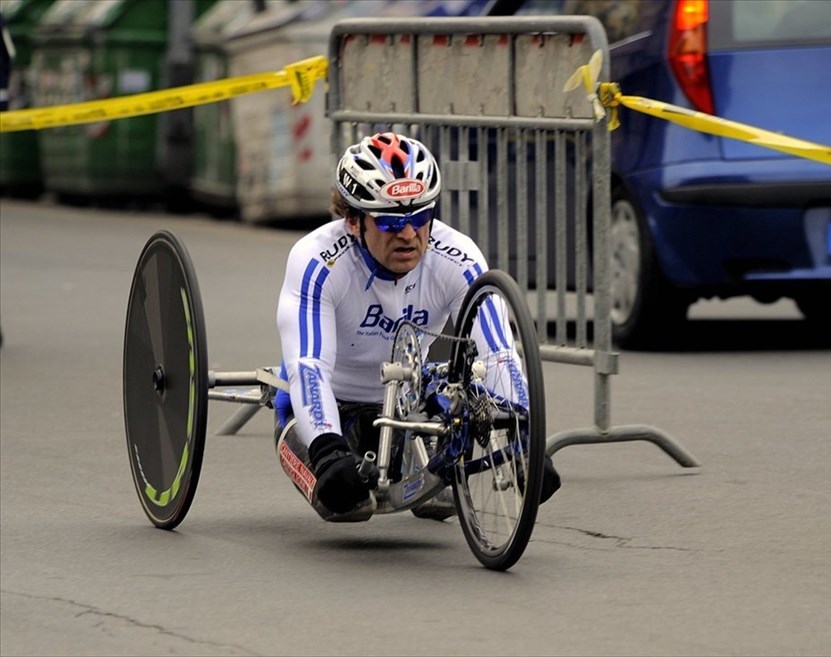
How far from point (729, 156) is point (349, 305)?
12.7ft

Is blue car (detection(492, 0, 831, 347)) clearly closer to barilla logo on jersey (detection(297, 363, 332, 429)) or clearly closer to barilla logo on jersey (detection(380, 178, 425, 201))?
barilla logo on jersey (detection(380, 178, 425, 201))

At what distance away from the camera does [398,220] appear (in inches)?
250

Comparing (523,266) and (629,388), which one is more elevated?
(523,266)

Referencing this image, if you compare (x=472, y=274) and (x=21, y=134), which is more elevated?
(x=472, y=274)

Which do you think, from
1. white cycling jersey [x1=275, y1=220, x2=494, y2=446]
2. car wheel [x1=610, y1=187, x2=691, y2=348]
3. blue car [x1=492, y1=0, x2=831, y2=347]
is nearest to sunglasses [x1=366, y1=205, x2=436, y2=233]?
Answer: white cycling jersey [x1=275, y1=220, x2=494, y2=446]

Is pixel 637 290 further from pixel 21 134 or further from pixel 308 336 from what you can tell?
pixel 21 134

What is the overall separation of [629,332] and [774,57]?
1542 mm

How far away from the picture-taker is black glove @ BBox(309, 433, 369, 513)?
6.11 metres

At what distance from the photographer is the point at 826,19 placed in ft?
32.4

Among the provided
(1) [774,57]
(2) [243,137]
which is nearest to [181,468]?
(1) [774,57]

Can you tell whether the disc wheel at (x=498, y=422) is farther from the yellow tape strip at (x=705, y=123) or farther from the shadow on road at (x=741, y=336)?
the shadow on road at (x=741, y=336)

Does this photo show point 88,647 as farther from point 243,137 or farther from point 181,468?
point 243,137

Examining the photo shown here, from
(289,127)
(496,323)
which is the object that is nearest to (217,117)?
(289,127)

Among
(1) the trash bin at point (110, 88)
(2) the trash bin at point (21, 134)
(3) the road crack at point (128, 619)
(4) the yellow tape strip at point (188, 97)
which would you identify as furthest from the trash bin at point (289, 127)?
(3) the road crack at point (128, 619)
